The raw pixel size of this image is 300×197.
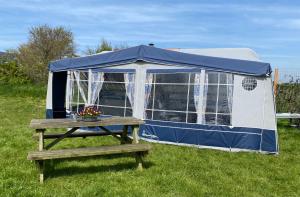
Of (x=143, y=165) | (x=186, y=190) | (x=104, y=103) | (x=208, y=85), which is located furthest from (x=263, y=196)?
(x=104, y=103)

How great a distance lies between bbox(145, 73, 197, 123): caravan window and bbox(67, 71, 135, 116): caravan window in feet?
1.68

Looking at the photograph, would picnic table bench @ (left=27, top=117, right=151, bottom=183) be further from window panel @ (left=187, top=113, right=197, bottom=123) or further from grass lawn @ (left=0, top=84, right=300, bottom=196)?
window panel @ (left=187, top=113, right=197, bottom=123)

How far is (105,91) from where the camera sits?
1002 cm

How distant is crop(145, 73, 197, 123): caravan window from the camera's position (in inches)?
343

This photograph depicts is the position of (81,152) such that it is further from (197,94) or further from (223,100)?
(223,100)

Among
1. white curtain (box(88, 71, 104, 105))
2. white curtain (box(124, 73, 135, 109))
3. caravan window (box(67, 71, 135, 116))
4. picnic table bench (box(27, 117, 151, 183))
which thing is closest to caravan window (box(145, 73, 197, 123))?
white curtain (box(124, 73, 135, 109))

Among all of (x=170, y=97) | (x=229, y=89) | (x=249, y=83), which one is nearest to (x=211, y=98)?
(x=229, y=89)

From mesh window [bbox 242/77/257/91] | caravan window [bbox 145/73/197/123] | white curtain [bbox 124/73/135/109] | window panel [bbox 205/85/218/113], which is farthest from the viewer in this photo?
white curtain [bbox 124/73/135/109]

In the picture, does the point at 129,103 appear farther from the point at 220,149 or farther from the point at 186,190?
the point at 186,190

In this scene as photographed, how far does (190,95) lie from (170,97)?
507 mm

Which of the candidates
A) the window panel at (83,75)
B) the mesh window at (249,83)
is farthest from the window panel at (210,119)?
the window panel at (83,75)

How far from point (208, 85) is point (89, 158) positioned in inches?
126

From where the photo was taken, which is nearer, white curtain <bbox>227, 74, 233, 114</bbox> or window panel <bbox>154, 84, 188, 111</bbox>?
white curtain <bbox>227, 74, 233, 114</bbox>

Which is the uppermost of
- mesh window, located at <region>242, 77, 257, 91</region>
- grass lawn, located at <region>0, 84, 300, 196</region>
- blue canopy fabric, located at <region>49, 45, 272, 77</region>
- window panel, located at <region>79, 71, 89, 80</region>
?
blue canopy fabric, located at <region>49, 45, 272, 77</region>
